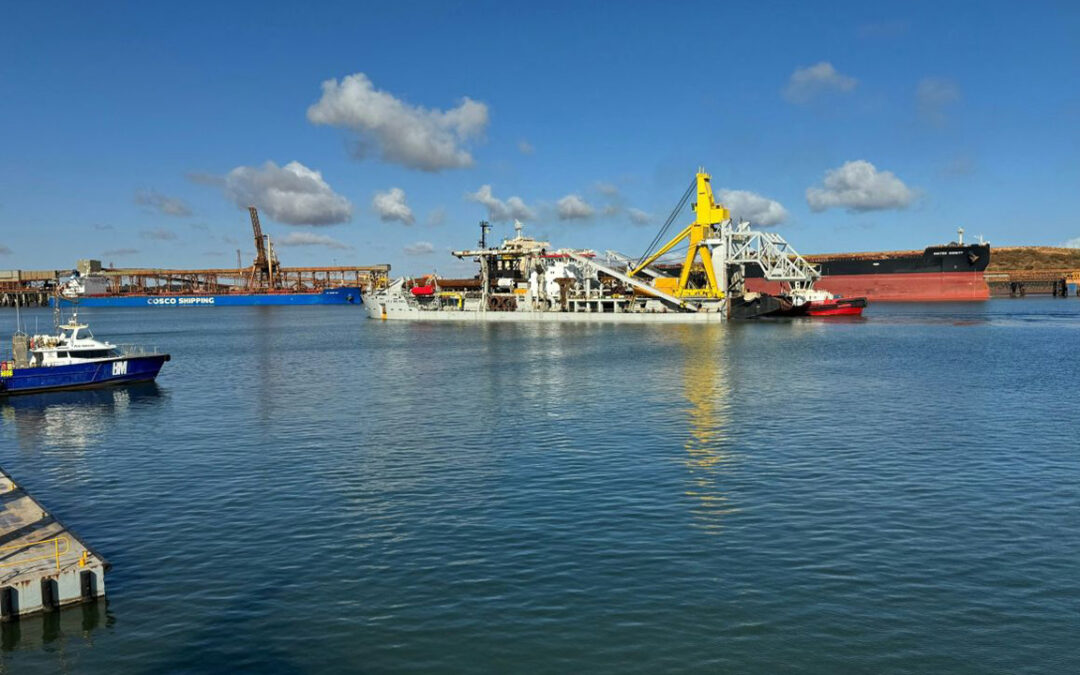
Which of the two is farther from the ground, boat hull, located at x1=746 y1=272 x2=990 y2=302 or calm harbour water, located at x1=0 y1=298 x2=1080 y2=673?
boat hull, located at x1=746 y1=272 x2=990 y2=302

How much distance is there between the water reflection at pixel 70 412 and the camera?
4134 centimetres

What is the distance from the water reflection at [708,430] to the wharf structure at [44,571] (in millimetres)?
17879

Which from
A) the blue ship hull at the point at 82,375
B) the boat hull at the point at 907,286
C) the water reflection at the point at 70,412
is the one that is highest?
the boat hull at the point at 907,286

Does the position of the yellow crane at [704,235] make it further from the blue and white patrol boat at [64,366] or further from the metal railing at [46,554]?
the metal railing at [46,554]

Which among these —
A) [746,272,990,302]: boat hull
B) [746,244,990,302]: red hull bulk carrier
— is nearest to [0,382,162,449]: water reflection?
[746,272,990,302]: boat hull

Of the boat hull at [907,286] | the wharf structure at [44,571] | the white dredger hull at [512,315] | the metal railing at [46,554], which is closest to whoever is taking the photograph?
the wharf structure at [44,571]

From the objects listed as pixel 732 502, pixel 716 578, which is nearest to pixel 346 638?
pixel 716 578

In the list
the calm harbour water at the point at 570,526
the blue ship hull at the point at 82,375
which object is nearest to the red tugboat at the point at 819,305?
the calm harbour water at the point at 570,526

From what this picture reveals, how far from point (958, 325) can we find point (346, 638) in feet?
372

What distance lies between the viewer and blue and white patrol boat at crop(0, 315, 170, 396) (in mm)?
55125

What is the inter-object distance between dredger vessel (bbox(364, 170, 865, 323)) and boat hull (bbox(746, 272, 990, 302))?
29744 mm

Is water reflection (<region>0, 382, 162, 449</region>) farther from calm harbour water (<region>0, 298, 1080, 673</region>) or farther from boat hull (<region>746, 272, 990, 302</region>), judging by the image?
boat hull (<region>746, 272, 990, 302</region>)

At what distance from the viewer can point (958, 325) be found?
109250mm

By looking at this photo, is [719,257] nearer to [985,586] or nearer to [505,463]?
[505,463]
